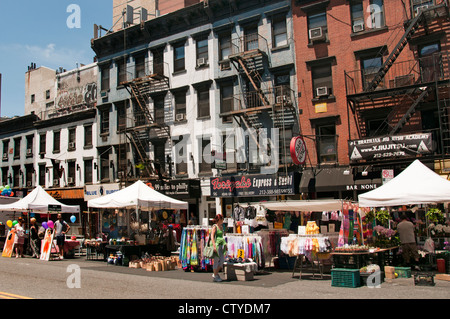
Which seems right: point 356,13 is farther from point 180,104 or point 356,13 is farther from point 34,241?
point 34,241

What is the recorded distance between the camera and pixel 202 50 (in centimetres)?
2711

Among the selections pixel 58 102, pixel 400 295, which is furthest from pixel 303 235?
pixel 58 102

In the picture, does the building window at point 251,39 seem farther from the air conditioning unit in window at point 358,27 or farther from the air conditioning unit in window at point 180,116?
the air conditioning unit in window at point 180,116

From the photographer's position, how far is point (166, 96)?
28.4 meters

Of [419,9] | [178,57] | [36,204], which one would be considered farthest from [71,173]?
[419,9]

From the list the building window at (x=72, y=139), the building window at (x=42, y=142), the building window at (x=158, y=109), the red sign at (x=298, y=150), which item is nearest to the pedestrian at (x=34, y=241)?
the building window at (x=158, y=109)

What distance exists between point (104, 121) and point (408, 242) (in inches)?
957

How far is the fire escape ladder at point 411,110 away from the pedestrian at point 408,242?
6.77 m

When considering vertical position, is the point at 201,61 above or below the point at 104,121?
above

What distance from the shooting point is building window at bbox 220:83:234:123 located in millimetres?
25500

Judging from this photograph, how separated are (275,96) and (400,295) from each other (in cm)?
1565

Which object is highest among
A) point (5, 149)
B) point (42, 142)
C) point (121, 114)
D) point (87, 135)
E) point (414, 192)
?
point (121, 114)

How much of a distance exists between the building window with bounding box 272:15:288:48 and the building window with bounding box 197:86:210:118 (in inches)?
202

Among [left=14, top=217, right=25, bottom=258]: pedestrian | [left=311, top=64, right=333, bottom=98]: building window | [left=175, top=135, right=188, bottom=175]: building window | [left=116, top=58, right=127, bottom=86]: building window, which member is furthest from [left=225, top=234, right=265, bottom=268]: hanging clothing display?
[left=116, top=58, right=127, bottom=86]: building window
